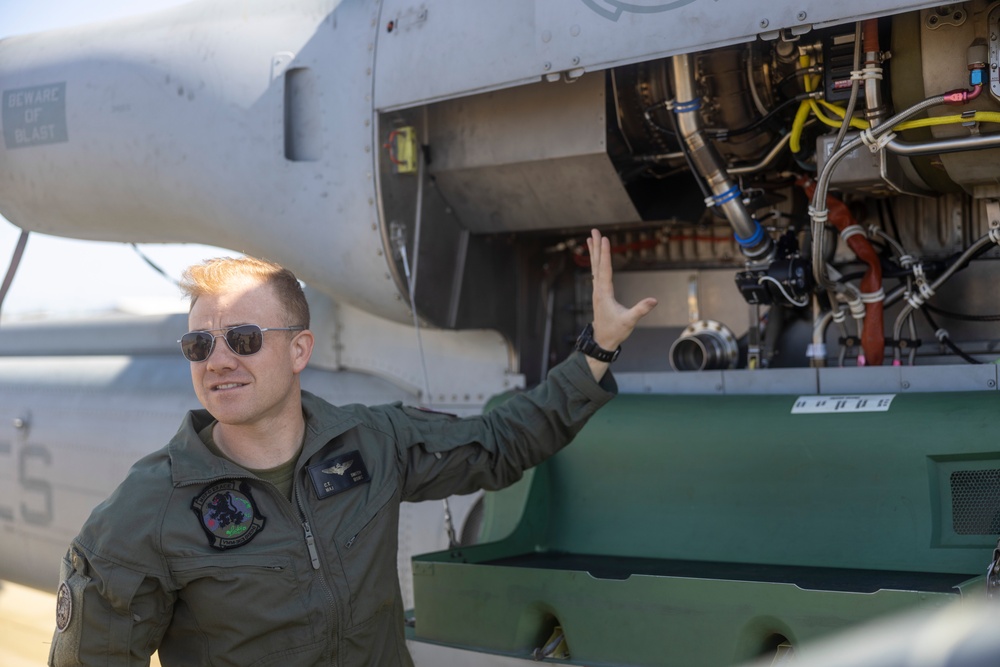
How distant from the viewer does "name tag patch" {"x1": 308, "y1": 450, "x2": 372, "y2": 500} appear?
7.05 feet

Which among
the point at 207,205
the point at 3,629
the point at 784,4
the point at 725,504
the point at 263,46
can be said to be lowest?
the point at 3,629

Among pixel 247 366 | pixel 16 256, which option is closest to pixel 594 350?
pixel 247 366

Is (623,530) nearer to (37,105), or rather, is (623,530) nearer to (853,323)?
(853,323)

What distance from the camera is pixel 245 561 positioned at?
6.55 feet

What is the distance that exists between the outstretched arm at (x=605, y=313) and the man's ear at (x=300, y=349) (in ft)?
2.10

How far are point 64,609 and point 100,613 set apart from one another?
0.23ft

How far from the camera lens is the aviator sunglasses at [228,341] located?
2.12 meters

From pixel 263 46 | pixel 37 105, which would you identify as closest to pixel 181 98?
pixel 263 46

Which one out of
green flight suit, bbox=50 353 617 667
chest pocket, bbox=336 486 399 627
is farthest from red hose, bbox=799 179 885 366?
chest pocket, bbox=336 486 399 627

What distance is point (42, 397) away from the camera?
16.7 feet

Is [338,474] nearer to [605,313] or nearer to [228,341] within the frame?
[228,341]

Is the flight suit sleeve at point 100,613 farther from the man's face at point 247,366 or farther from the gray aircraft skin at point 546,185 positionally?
the gray aircraft skin at point 546,185

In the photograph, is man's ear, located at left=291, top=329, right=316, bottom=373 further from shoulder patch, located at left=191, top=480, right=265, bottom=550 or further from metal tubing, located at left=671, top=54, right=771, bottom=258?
metal tubing, located at left=671, top=54, right=771, bottom=258

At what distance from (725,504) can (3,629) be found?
169 inches
